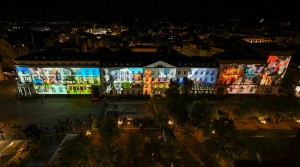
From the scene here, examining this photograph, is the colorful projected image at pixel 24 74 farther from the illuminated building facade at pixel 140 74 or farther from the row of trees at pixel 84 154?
the row of trees at pixel 84 154

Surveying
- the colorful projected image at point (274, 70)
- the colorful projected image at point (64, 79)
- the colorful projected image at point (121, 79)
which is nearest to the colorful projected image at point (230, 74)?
the colorful projected image at point (274, 70)

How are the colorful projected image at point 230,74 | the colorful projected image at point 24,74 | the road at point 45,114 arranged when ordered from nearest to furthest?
the road at point 45,114
the colorful projected image at point 24,74
the colorful projected image at point 230,74

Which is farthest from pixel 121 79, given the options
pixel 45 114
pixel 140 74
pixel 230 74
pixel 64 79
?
pixel 230 74

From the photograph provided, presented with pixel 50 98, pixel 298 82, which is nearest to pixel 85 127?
pixel 50 98

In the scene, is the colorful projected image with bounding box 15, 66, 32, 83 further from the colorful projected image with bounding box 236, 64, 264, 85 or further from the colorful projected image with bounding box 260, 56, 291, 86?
the colorful projected image with bounding box 260, 56, 291, 86

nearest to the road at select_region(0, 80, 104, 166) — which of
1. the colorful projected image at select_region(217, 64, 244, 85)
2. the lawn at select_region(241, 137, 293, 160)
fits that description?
the lawn at select_region(241, 137, 293, 160)

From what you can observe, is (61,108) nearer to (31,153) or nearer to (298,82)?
(31,153)
